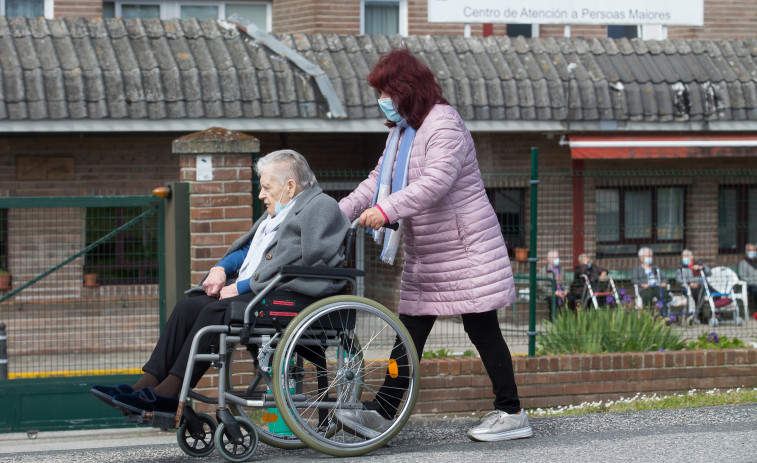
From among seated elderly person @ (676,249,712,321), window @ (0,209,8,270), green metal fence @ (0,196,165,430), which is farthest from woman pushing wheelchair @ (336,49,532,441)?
seated elderly person @ (676,249,712,321)

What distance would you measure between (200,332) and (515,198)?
146 inches

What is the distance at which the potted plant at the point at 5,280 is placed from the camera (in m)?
8.48

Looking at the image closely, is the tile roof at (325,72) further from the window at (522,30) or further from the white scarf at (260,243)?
the white scarf at (260,243)

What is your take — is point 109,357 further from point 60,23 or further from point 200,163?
point 60,23

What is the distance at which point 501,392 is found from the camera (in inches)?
225

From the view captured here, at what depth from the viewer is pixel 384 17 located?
1666 centimetres

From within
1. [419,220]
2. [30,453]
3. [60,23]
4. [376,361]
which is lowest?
[30,453]

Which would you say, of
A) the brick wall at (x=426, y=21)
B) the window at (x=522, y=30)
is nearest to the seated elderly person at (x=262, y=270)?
the brick wall at (x=426, y=21)

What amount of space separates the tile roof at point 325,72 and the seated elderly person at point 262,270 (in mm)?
7152

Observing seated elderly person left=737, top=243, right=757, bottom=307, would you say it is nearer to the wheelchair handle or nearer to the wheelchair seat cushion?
the wheelchair handle

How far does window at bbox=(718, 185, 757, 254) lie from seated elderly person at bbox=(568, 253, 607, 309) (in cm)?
105

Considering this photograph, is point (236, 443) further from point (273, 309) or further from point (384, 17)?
point (384, 17)

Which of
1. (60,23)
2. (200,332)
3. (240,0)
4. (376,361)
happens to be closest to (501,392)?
(376,361)

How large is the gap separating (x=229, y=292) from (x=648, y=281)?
4.22 meters
